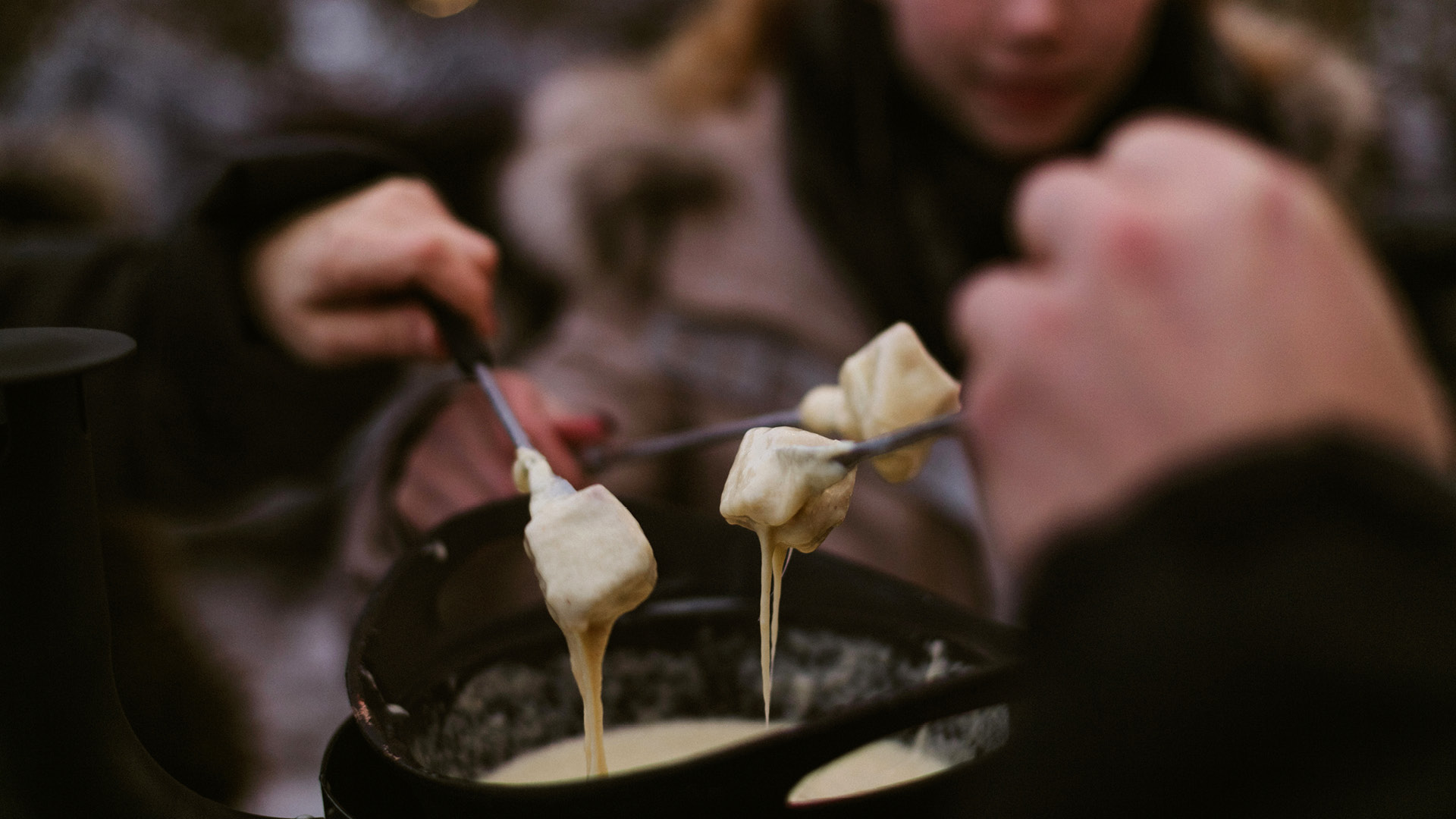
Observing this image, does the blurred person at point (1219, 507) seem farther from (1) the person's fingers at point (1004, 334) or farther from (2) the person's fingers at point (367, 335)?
(2) the person's fingers at point (367, 335)

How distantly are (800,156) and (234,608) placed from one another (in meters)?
1.26

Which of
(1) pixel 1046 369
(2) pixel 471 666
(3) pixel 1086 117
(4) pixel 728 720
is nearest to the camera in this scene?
(1) pixel 1046 369

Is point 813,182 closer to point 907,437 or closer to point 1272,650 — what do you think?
point 907,437

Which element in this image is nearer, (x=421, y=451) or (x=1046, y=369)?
(x=1046, y=369)

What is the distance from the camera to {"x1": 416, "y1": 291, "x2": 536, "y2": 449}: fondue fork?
2.31 ft

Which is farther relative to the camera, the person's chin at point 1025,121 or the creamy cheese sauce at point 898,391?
the person's chin at point 1025,121

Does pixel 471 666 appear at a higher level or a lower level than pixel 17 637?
lower

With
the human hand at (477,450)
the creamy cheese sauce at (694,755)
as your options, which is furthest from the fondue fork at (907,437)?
the human hand at (477,450)

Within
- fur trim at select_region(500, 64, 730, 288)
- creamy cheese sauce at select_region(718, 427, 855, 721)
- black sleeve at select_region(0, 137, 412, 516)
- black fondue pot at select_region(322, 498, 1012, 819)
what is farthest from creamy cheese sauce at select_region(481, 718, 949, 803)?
fur trim at select_region(500, 64, 730, 288)

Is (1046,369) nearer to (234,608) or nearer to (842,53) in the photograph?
(842,53)

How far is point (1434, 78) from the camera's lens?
1852mm

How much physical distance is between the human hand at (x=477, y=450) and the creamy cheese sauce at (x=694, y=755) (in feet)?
0.64

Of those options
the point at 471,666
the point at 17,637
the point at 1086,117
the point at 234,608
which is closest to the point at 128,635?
the point at 471,666

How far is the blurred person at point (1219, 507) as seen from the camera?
27 cm
